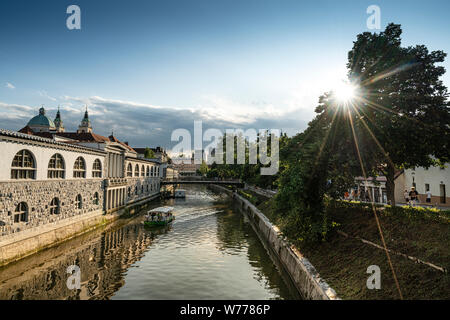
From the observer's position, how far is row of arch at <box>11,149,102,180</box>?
22.1 meters

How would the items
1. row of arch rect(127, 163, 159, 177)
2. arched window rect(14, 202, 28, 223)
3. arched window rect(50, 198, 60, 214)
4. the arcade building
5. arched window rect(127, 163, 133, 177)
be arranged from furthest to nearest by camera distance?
1. row of arch rect(127, 163, 159, 177)
2. arched window rect(127, 163, 133, 177)
3. arched window rect(50, 198, 60, 214)
4. arched window rect(14, 202, 28, 223)
5. the arcade building

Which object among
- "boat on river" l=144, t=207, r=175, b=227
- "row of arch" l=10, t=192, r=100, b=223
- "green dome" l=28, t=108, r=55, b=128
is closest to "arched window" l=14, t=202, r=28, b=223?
"row of arch" l=10, t=192, r=100, b=223

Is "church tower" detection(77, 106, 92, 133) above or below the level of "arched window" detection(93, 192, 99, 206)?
above

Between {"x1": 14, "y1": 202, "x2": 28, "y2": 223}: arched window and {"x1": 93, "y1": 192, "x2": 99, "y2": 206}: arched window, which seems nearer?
{"x1": 14, "y1": 202, "x2": 28, "y2": 223}: arched window

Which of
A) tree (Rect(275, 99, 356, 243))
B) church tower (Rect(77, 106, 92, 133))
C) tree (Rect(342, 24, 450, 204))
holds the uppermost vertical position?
church tower (Rect(77, 106, 92, 133))

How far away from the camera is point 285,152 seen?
23.1 metres

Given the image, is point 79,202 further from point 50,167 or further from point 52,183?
point 50,167

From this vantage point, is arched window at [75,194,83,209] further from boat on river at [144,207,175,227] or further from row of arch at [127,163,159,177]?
row of arch at [127,163,159,177]

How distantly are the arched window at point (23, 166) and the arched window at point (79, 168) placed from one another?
7.24 m

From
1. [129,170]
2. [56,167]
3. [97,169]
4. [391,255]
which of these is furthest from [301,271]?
[129,170]

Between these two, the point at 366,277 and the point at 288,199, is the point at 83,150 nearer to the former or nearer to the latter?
the point at 288,199

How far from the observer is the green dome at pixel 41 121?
10050 cm
